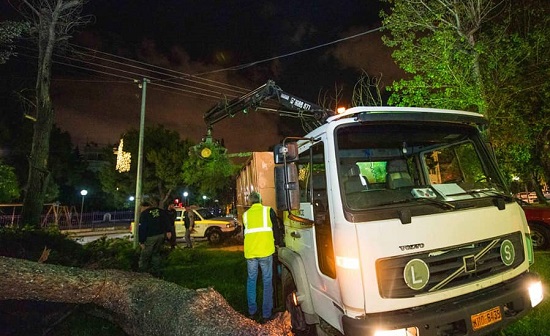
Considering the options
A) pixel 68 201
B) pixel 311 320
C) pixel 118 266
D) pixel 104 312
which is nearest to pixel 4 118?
pixel 68 201

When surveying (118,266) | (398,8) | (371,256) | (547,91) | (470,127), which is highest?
(398,8)

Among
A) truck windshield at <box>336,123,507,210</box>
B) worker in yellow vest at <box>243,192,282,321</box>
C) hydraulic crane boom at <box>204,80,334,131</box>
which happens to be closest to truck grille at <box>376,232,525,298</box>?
truck windshield at <box>336,123,507,210</box>

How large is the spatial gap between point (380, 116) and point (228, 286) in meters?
5.36

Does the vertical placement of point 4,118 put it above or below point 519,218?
above

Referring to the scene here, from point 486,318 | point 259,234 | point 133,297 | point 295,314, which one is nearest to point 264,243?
point 259,234

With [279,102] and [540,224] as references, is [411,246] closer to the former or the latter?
[279,102]

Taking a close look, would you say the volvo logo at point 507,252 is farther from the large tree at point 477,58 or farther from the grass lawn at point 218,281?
the large tree at point 477,58

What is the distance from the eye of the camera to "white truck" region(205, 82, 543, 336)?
2656mm

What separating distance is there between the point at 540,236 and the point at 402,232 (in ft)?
28.1

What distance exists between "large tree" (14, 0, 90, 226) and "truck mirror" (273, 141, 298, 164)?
31.5 feet

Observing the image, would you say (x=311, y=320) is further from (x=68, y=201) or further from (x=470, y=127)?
(x=68, y=201)

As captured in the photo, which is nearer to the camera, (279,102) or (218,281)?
(279,102)

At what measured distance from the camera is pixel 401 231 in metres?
2.71

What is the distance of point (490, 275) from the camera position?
3.02 metres
